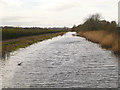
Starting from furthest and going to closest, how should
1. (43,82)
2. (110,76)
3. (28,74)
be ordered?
1. (28,74)
2. (110,76)
3. (43,82)

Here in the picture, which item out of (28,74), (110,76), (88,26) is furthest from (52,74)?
(88,26)

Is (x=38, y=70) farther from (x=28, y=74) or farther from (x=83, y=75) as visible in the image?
(x=83, y=75)

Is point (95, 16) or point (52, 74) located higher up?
point (95, 16)

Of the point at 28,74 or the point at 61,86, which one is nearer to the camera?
the point at 61,86

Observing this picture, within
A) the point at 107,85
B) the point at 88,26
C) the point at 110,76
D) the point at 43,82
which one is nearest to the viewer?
the point at 107,85

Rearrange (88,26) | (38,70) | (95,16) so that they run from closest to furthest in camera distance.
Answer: (38,70)
(88,26)
(95,16)

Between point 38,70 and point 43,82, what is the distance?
9.25 ft

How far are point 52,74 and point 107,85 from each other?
136 inches

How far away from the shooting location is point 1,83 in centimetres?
928

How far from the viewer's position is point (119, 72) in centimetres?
1130

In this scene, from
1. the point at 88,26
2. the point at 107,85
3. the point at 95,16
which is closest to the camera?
the point at 107,85

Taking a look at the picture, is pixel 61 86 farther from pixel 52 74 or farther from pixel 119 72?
pixel 119 72

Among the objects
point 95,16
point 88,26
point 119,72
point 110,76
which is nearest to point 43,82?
point 110,76

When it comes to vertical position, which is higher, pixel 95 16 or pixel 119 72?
pixel 95 16
